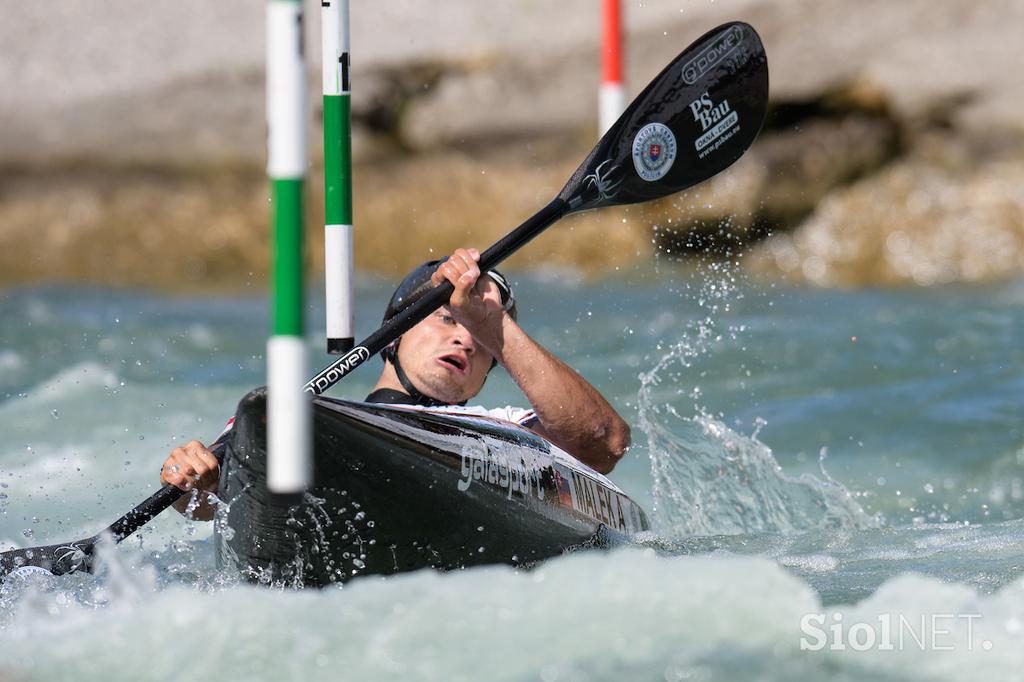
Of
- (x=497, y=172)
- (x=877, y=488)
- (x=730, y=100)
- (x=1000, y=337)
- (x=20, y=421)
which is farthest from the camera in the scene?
(x=497, y=172)

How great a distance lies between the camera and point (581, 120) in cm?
979

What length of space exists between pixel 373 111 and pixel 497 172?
102cm

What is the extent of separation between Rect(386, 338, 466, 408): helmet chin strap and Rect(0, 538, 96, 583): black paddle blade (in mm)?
852

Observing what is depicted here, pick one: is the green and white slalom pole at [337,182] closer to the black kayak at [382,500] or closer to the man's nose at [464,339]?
the man's nose at [464,339]

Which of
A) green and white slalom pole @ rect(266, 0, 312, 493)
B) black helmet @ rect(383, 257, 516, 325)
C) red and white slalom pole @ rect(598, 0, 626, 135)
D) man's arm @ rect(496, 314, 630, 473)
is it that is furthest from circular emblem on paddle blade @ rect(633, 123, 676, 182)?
red and white slalom pole @ rect(598, 0, 626, 135)

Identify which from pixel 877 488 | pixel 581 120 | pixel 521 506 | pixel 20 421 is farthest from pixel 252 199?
pixel 521 506

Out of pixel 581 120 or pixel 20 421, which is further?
pixel 581 120

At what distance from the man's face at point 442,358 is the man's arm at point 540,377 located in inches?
7.8

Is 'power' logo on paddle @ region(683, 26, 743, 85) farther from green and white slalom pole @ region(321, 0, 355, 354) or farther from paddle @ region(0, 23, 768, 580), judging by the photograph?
green and white slalom pole @ region(321, 0, 355, 354)

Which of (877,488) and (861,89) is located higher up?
(861,89)

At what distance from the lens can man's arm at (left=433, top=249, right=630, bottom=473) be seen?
3.27m

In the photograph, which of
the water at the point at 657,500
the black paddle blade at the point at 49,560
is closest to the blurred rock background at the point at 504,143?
the water at the point at 657,500

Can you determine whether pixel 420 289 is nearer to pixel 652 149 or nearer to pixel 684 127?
pixel 652 149

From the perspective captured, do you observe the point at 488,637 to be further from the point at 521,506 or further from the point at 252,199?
the point at 252,199
